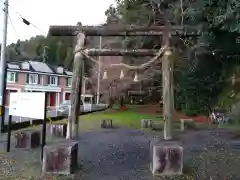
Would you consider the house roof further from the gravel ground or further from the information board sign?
the gravel ground

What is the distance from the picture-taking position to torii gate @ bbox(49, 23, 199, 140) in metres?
7.82

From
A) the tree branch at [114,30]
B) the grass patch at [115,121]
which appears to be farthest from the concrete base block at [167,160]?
the grass patch at [115,121]

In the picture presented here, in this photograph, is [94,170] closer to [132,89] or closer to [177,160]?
[177,160]

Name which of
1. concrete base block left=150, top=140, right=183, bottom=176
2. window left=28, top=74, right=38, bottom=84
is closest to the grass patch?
concrete base block left=150, top=140, right=183, bottom=176

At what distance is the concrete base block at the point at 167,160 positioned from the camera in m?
6.44

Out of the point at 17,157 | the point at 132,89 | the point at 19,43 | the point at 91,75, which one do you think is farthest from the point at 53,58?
the point at 17,157

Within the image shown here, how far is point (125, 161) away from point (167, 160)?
1548mm

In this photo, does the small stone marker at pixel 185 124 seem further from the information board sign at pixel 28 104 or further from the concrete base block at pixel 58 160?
the concrete base block at pixel 58 160

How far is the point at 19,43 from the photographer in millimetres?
57969

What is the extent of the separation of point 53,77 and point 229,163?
41.1 metres

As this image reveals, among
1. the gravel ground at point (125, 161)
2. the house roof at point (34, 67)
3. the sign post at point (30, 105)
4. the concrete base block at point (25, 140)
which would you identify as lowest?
the gravel ground at point (125, 161)

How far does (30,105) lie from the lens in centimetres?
820

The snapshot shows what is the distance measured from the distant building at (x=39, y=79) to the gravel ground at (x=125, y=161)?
29.8m

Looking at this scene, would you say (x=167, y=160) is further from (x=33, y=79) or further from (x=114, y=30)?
(x=33, y=79)
